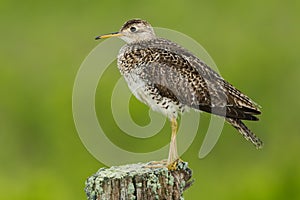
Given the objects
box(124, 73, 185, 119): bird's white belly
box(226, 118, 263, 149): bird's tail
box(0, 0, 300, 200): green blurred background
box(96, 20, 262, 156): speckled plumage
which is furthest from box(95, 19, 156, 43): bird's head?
box(0, 0, 300, 200): green blurred background

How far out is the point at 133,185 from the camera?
31.6 feet

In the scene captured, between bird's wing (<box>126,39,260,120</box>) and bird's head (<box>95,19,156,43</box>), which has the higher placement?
bird's head (<box>95,19,156,43</box>)

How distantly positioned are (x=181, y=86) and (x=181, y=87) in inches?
0.4

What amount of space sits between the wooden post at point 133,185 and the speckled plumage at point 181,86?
1724 mm

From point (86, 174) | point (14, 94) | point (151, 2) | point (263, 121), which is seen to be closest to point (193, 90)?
point (86, 174)

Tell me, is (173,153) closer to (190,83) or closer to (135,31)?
(190,83)

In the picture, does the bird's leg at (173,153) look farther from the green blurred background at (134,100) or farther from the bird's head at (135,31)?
the green blurred background at (134,100)

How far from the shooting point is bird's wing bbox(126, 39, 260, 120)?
448 inches

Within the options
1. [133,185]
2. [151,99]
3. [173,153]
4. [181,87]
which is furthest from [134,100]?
[133,185]

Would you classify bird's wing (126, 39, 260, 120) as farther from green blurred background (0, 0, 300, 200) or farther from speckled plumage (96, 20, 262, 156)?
green blurred background (0, 0, 300, 200)

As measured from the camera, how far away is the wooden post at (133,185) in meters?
9.55

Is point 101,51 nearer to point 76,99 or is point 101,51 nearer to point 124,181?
point 76,99

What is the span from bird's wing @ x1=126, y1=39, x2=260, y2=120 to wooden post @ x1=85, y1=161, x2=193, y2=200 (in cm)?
173

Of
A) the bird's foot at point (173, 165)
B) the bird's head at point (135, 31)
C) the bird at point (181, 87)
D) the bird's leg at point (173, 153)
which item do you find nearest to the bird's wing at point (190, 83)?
the bird at point (181, 87)
